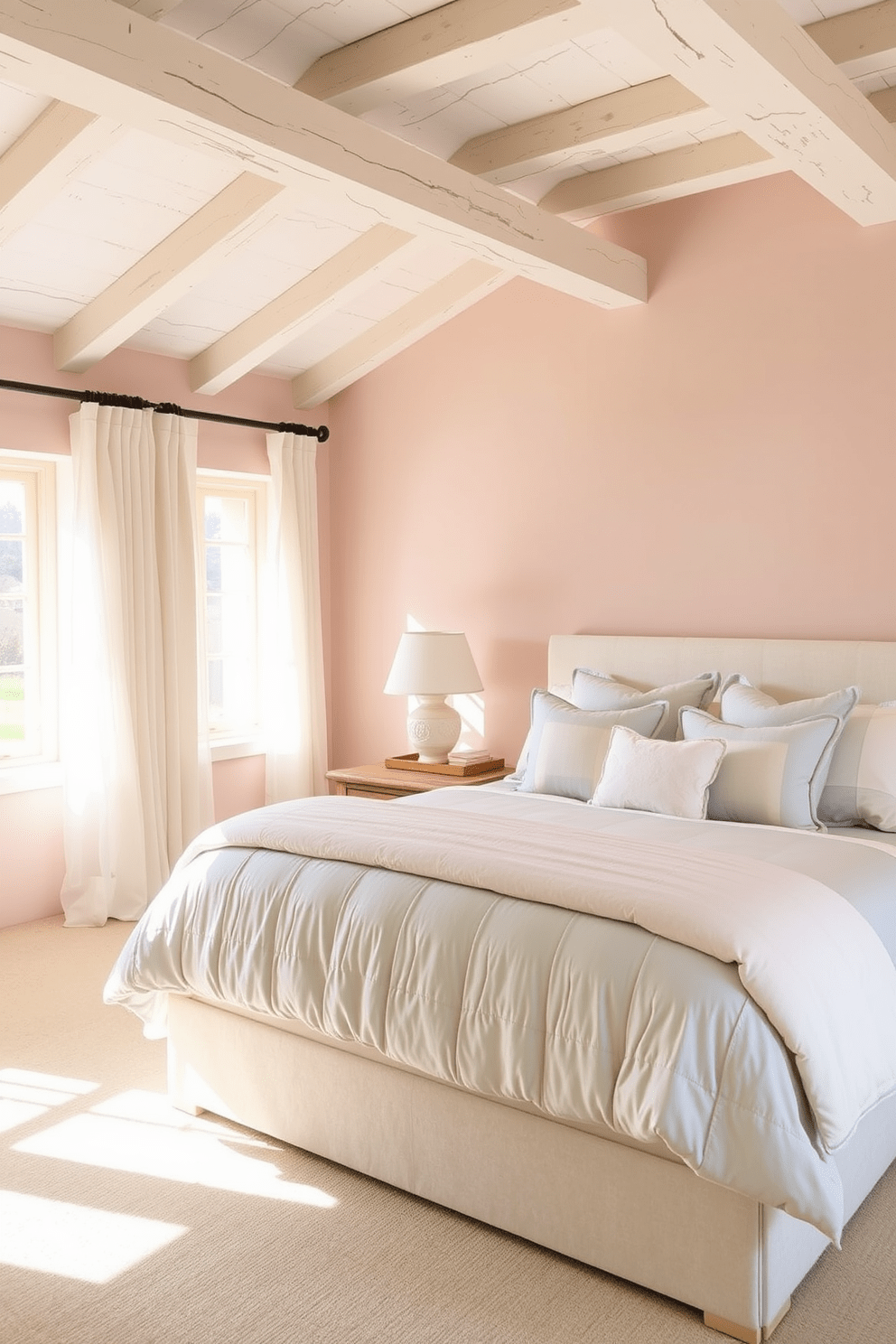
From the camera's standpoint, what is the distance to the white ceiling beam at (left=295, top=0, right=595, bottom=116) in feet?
9.80

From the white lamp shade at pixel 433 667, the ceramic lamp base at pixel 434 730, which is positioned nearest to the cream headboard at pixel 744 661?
the white lamp shade at pixel 433 667

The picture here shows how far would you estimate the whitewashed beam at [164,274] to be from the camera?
396cm

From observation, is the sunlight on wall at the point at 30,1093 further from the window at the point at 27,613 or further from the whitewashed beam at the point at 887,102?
the whitewashed beam at the point at 887,102

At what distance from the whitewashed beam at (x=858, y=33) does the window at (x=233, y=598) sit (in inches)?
126

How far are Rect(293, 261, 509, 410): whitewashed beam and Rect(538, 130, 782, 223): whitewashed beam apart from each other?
488mm

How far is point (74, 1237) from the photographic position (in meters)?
2.58

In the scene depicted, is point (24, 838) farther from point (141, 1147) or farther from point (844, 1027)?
point (844, 1027)

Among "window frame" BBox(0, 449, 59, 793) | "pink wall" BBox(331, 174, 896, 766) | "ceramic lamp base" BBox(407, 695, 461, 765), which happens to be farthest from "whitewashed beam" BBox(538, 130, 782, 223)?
"window frame" BBox(0, 449, 59, 793)

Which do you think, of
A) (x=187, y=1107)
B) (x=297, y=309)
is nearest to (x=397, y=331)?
(x=297, y=309)

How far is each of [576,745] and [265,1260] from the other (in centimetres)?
198

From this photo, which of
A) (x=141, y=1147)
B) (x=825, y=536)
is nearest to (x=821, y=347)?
(x=825, y=536)

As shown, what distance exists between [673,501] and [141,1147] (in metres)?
3.08

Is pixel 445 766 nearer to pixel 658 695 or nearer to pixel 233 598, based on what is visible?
pixel 658 695

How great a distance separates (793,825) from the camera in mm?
3426
